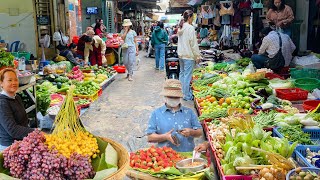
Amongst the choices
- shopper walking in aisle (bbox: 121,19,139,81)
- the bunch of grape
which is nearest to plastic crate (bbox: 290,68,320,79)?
shopper walking in aisle (bbox: 121,19,139,81)

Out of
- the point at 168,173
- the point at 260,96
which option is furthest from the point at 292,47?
the point at 168,173

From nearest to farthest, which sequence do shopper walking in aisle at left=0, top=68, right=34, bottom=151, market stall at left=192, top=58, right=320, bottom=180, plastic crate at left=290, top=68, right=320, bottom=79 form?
market stall at left=192, top=58, right=320, bottom=180 < shopper walking in aisle at left=0, top=68, right=34, bottom=151 < plastic crate at left=290, top=68, right=320, bottom=79

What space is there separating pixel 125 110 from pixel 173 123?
515cm

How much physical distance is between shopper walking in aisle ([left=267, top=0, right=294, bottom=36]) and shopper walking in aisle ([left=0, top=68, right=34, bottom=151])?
7953 mm

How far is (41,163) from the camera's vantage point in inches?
94.6

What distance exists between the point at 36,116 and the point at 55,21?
9075mm

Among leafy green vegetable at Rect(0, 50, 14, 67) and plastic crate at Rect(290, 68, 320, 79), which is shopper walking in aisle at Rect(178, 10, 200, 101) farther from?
leafy green vegetable at Rect(0, 50, 14, 67)

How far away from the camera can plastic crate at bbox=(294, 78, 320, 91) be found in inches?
311

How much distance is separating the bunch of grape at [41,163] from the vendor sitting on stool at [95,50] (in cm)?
1148

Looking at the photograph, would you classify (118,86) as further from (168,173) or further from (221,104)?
(168,173)

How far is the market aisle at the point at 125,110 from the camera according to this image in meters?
7.64

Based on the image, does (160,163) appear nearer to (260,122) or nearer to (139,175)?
(139,175)

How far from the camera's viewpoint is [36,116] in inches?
284

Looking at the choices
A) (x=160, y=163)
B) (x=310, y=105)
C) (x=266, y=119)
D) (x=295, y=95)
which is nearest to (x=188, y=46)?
(x=295, y=95)
